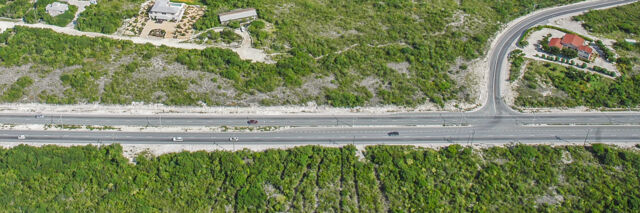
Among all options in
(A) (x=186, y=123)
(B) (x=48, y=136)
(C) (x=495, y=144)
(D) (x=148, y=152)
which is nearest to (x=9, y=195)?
(B) (x=48, y=136)

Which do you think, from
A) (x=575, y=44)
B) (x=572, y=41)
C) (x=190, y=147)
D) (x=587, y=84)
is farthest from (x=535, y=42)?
(x=190, y=147)

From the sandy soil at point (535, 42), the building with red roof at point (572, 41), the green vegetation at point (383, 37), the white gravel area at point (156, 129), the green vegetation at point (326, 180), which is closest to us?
the green vegetation at point (326, 180)

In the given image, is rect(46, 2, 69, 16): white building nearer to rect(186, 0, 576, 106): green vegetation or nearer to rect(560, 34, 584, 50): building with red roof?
rect(186, 0, 576, 106): green vegetation

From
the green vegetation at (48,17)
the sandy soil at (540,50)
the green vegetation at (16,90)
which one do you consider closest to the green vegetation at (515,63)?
the sandy soil at (540,50)

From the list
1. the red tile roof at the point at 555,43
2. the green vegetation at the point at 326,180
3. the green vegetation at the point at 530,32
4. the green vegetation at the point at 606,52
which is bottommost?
the green vegetation at the point at 326,180

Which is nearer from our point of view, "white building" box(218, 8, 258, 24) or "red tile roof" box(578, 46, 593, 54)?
"red tile roof" box(578, 46, 593, 54)

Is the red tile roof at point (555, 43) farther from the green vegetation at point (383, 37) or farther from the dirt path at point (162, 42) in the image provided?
the dirt path at point (162, 42)

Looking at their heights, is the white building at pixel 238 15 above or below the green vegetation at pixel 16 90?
above

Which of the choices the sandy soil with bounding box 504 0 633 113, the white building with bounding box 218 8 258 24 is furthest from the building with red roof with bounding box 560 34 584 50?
the white building with bounding box 218 8 258 24
